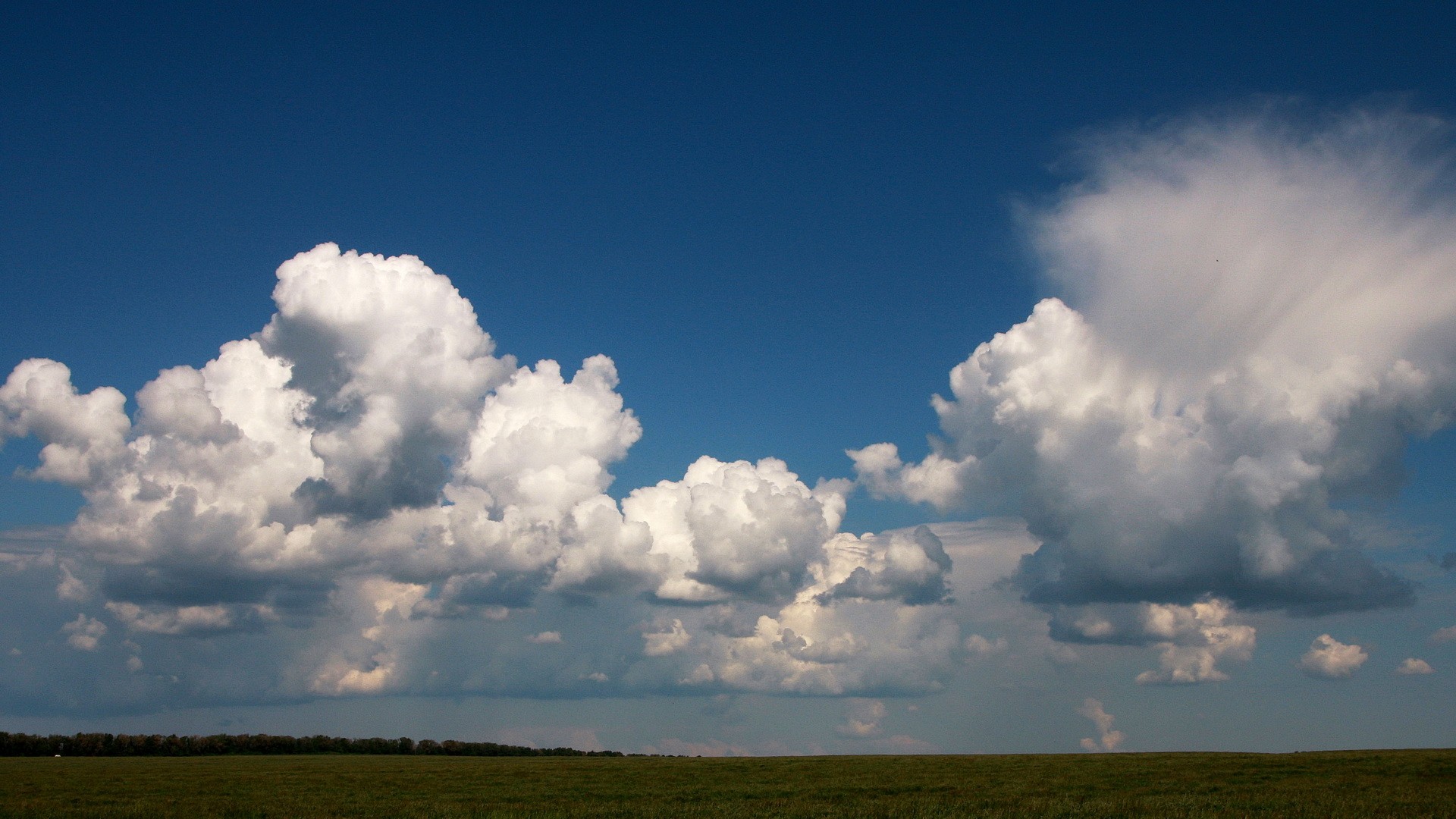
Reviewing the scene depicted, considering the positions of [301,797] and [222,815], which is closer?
[222,815]

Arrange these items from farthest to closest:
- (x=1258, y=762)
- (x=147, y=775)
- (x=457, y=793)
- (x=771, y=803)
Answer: (x=147, y=775)
(x=1258, y=762)
(x=457, y=793)
(x=771, y=803)

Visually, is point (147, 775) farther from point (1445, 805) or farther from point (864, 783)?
point (1445, 805)

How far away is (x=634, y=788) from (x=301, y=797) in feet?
72.6

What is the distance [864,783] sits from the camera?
66000 millimetres

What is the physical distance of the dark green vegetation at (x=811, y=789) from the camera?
4744 centimetres

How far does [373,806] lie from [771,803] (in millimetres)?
22662

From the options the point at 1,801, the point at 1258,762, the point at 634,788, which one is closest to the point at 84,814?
the point at 1,801

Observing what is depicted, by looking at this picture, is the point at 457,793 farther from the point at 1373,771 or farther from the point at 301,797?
the point at 1373,771

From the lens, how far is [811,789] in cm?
6222

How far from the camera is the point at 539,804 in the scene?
2146 inches

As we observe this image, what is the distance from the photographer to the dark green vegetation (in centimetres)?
4744

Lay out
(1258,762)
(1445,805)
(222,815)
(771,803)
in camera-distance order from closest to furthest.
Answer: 1. (1445,805)
2. (222,815)
3. (771,803)
4. (1258,762)

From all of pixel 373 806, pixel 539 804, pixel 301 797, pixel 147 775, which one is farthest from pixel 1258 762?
pixel 147 775

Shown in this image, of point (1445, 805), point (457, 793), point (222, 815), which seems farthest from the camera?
point (457, 793)
